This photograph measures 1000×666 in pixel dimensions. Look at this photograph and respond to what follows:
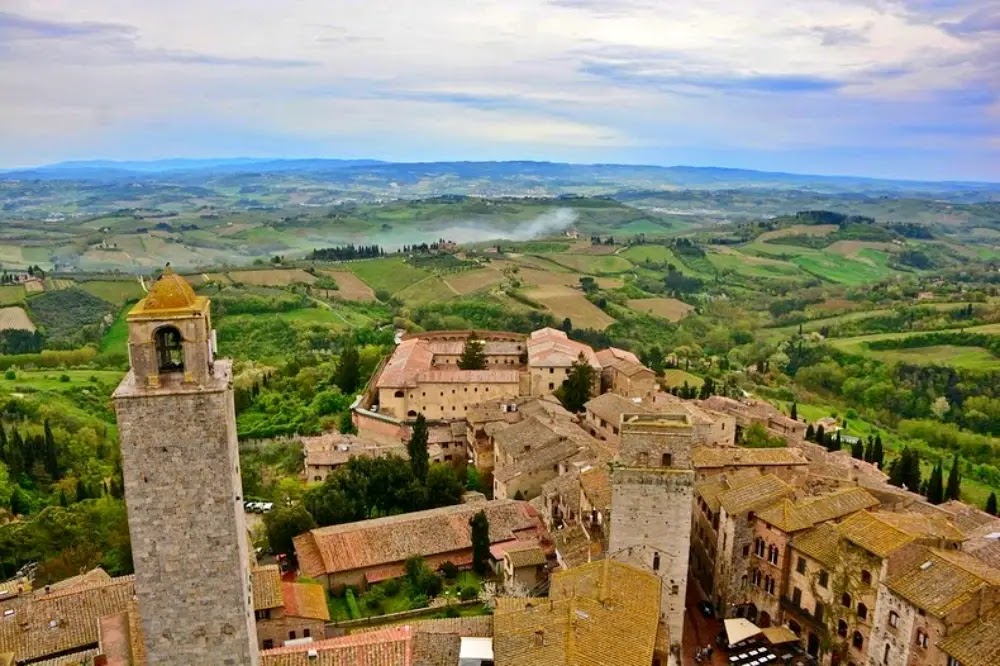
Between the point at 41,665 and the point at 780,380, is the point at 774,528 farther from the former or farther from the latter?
the point at 780,380

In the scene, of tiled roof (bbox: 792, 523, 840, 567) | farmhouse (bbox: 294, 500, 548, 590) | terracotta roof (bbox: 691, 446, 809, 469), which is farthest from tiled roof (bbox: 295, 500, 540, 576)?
tiled roof (bbox: 792, 523, 840, 567)

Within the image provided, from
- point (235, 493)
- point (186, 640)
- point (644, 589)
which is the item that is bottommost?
point (644, 589)

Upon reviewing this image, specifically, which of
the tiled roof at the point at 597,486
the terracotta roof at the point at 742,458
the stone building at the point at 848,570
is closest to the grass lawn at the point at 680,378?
the terracotta roof at the point at 742,458

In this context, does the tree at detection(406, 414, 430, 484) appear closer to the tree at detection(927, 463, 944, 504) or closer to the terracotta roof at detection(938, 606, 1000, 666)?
the terracotta roof at detection(938, 606, 1000, 666)

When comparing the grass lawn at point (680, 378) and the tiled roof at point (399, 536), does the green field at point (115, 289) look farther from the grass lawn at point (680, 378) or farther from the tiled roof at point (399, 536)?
the tiled roof at point (399, 536)

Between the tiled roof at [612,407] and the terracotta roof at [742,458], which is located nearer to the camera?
the terracotta roof at [742,458]

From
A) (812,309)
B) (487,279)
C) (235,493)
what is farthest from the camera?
(812,309)

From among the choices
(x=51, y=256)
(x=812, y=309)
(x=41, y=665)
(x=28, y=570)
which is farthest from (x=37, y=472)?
(x=51, y=256)
